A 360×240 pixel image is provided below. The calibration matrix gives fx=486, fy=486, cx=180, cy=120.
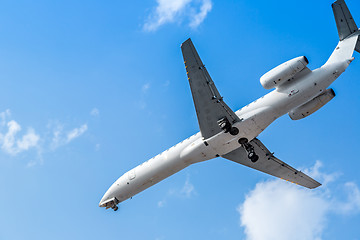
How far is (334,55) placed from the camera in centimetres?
3172

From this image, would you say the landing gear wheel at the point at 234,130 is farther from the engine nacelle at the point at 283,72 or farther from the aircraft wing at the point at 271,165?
the aircraft wing at the point at 271,165

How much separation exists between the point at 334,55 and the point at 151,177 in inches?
604

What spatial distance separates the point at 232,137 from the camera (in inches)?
1291

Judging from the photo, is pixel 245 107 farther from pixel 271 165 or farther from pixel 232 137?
pixel 271 165

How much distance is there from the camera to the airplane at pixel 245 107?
3050cm

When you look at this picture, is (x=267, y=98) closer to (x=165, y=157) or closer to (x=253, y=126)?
(x=253, y=126)

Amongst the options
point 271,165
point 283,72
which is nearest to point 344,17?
point 283,72

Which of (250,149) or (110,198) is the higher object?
(110,198)

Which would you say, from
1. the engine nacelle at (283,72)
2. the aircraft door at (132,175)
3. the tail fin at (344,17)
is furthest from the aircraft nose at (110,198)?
the tail fin at (344,17)

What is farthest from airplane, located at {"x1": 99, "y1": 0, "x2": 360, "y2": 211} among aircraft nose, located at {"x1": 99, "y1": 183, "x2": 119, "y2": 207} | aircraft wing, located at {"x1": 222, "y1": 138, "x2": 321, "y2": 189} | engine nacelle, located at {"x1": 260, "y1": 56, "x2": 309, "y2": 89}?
aircraft wing, located at {"x1": 222, "y1": 138, "x2": 321, "y2": 189}

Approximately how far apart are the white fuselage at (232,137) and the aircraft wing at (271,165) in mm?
3061

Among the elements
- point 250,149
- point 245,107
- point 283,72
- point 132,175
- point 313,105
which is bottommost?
point 313,105

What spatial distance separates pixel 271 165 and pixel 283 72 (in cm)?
981

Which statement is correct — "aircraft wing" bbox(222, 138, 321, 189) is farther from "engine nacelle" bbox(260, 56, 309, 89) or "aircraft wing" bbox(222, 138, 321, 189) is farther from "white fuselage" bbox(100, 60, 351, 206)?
"engine nacelle" bbox(260, 56, 309, 89)
